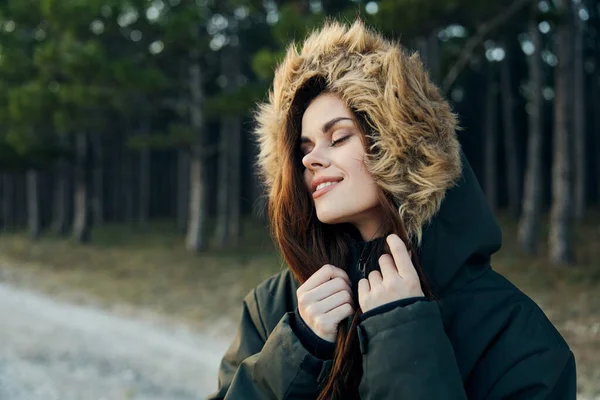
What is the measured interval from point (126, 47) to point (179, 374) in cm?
1150

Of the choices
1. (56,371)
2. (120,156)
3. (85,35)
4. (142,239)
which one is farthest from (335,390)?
(120,156)

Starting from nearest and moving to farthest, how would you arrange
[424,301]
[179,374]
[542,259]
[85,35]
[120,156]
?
[424,301] → [179,374] → [542,259] → [85,35] → [120,156]

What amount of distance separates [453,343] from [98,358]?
5804mm

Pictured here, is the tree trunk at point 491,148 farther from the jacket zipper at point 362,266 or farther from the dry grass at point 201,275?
the jacket zipper at point 362,266

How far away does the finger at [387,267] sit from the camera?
4.63 ft

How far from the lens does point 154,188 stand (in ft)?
111

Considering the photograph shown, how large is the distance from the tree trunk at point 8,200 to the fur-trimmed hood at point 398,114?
28958mm

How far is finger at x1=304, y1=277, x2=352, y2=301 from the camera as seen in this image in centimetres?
145

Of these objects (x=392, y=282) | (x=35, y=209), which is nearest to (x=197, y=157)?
(x=35, y=209)

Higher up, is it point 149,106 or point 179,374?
point 149,106

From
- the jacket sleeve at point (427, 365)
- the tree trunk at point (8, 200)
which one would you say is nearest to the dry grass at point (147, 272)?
the jacket sleeve at point (427, 365)

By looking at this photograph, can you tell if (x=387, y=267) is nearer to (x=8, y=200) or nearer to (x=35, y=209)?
(x=35, y=209)


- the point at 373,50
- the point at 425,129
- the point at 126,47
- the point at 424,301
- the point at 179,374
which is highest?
the point at 126,47

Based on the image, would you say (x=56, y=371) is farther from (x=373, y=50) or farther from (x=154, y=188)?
(x=154, y=188)
